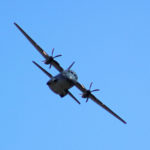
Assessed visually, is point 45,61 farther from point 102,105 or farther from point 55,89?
point 102,105

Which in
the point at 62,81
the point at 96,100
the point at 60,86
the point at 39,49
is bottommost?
the point at 60,86

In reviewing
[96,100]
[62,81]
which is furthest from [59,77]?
Result: [96,100]

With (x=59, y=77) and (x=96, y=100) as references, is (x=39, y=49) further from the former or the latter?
(x=96, y=100)

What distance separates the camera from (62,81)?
4984cm

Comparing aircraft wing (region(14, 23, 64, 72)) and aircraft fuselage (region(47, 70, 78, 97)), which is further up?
aircraft wing (region(14, 23, 64, 72))

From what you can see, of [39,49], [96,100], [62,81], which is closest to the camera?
[62,81]

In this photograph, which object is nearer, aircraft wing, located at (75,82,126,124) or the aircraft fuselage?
the aircraft fuselage

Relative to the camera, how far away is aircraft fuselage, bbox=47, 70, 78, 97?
164 feet

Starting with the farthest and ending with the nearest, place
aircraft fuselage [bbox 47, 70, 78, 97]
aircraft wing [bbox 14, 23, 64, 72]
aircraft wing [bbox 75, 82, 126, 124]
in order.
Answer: aircraft wing [bbox 75, 82, 126, 124], aircraft wing [bbox 14, 23, 64, 72], aircraft fuselage [bbox 47, 70, 78, 97]

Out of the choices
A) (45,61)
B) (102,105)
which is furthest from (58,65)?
(102,105)

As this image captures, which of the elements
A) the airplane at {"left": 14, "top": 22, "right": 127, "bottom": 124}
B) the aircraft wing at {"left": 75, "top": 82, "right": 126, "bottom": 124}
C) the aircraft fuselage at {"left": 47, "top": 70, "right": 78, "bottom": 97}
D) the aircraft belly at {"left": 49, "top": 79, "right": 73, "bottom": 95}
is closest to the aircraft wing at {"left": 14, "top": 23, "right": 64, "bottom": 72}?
the airplane at {"left": 14, "top": 22, "right": 127, "bottom": 124}

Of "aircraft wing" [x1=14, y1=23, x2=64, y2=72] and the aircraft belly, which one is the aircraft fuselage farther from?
"aircraft wing" [x1=14, y1=23, x2=64, y2=72]

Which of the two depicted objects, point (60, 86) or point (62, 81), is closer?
point (62, 81)

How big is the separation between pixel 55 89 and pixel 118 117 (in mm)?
12255
